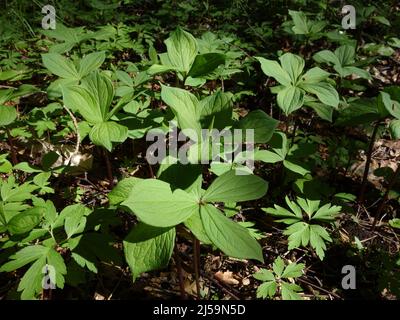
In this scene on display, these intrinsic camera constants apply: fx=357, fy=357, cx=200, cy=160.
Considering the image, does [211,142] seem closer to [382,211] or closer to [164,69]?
[164,69]

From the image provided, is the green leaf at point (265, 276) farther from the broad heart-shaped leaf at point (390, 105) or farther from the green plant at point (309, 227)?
the broad heart-shaped leaf at point (390, 105)

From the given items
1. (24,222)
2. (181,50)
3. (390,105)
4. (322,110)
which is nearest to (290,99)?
(322,110)

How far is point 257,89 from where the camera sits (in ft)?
11.4

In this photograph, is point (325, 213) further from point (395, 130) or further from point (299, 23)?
point (299, 23)

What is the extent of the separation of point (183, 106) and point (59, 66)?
109 cm

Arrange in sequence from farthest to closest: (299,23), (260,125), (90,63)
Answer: (299,23) → (90,63) → (260,125)

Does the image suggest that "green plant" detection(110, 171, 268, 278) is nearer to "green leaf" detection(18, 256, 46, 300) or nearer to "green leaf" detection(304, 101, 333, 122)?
"green leaf" detection(18, 256, 46, 300)

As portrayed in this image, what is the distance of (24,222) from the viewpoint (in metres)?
1.66

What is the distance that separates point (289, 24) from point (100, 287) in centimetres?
301

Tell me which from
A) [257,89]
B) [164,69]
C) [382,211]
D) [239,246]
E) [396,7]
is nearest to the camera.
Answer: [239,246]

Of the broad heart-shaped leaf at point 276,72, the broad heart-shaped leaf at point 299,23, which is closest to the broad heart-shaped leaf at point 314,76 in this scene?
the broad heart-shaped leaf at point 276,72

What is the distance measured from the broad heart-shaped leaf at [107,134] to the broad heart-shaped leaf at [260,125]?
1.91ft

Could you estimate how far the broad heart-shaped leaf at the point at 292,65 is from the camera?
2303 millimetres
